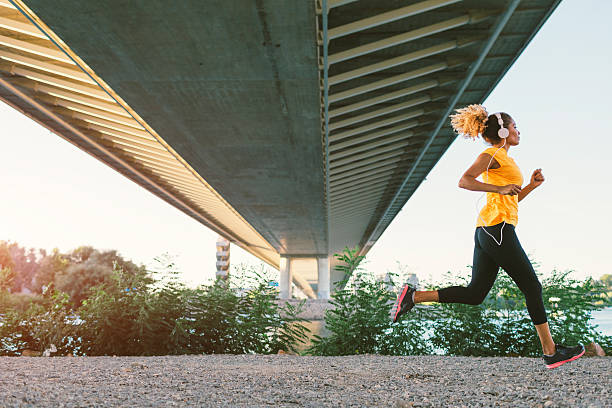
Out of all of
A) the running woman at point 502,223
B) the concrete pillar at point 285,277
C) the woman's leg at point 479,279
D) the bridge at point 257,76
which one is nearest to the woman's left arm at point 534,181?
the running woman at point 502,223

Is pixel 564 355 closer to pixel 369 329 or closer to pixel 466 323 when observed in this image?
pixel 466 323

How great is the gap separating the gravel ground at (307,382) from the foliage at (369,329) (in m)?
0.68

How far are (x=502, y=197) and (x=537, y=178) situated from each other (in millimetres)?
345

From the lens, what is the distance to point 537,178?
11.7ft

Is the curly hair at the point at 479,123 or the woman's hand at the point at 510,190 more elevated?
the curly hair at the point at 479,123

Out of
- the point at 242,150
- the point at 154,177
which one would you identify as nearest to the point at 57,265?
the point at 154,177

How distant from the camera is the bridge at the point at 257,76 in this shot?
23.8 ft

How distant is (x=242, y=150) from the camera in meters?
14.0

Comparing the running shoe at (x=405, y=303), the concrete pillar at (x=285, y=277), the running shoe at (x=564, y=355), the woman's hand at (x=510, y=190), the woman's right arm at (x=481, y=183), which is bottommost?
the running shoe at (x=564, y=355)

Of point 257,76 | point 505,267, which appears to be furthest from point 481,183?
point 257,76

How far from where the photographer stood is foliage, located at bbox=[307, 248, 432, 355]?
5.91 metres

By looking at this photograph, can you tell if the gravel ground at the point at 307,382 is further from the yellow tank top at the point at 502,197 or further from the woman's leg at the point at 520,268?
the yellow tank top at the point at 502,197

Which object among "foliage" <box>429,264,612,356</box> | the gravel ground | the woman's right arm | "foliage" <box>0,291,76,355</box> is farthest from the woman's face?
"foliage" <box>0,291,76,355</box>

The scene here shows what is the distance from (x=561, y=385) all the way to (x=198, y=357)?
3.64 meters
